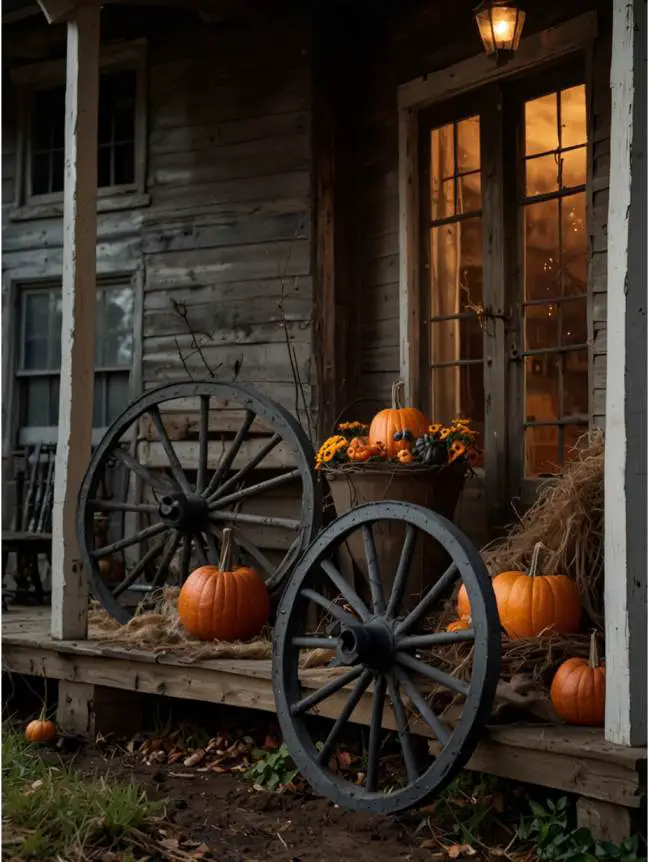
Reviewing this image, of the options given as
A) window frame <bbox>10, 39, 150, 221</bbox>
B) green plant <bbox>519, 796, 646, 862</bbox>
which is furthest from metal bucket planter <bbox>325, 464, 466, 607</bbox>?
window frame <bbox>10, 39, 150, 221</bbox>

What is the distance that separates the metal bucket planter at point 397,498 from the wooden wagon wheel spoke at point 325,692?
106 cm

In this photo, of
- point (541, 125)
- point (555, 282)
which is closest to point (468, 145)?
point (541, 125)

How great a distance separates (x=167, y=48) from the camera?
8109 millimetres

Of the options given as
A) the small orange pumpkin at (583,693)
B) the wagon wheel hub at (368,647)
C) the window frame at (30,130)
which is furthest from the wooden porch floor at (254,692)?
the window frame at (30,130)

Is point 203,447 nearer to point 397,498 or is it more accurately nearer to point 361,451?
point 361,451

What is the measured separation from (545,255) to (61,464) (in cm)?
284

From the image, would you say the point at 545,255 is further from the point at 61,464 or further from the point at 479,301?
the point at 61,464

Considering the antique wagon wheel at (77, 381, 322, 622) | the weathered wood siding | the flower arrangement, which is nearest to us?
the flower arrangement

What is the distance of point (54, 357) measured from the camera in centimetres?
882

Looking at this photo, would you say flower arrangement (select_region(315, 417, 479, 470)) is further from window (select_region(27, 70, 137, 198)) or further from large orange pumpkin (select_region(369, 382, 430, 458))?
window (select_region(27, 70, 137, 198))

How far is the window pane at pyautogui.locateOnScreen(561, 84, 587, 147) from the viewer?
20.6ft

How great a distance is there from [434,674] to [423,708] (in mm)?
125

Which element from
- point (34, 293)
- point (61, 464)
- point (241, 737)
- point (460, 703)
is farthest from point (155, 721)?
point (34, 293)

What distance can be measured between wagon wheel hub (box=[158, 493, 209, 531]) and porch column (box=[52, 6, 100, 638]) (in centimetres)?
51
